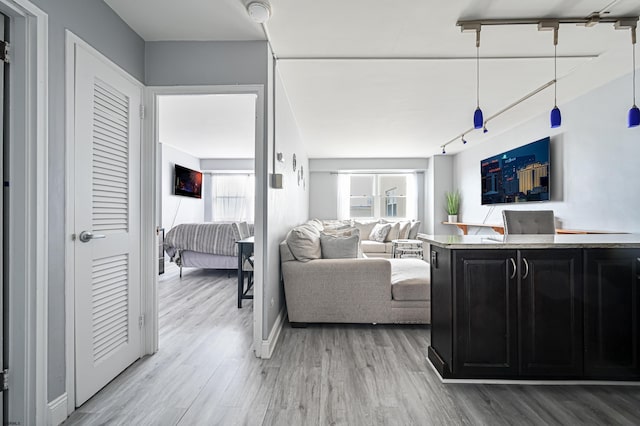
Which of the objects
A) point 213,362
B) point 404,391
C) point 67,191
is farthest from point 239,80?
point 404,391

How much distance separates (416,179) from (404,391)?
6136 millimetres

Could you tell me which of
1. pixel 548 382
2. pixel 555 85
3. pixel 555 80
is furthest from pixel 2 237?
pixel 555 85

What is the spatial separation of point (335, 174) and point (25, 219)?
6.35m

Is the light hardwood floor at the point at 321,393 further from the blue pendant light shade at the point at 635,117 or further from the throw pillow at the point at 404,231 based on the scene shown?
the throw pillow at the point at 404,231

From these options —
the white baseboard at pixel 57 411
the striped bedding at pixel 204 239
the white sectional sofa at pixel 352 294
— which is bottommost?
the white baseboard at pixel 57 411

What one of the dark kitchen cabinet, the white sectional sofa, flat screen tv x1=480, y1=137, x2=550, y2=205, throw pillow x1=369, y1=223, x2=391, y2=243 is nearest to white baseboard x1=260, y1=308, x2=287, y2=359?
the white sectional sofa

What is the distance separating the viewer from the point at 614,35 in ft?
7.86

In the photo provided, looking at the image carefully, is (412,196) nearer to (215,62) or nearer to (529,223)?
(529,223)

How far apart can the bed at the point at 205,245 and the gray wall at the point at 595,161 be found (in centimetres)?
447

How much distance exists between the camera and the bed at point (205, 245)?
5273 millimetres

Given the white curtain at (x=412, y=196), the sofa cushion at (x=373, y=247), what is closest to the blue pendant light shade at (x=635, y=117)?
the sofa cushion at (x=373, y=247)

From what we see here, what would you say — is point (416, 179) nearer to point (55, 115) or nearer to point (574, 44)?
point (574, 44)

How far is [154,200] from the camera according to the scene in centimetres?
249

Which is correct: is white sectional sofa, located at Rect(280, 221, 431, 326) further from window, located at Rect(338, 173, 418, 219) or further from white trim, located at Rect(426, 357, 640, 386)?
window, located at Rect(338, 173, 418, 219)
